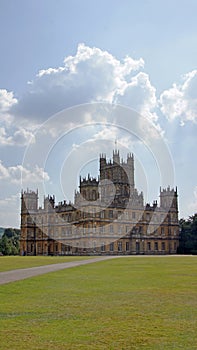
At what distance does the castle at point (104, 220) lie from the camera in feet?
262

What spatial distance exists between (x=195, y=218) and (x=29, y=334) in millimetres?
77265

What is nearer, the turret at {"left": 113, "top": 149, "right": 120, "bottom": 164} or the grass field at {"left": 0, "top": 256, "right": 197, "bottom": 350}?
the grass field at {"left": 0, "top": 256, "right": 197, "bottom": 350}

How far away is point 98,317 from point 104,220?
70.0 metres

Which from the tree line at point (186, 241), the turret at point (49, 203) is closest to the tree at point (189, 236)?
the tree line at point (186, 241)

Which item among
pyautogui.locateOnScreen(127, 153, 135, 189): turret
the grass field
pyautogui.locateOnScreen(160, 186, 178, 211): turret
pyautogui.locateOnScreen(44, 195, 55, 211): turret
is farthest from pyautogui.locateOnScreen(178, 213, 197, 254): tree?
the grass field

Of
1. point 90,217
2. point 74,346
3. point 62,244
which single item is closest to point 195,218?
point 90,217

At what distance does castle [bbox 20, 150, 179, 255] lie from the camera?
79.8 metres

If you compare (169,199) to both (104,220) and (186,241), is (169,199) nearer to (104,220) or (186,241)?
(186,241)

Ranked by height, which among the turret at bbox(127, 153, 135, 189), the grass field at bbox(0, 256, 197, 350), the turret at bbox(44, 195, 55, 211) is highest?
the turret at bbox(127, 153, 135, 189)

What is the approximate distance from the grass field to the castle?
6287 cm

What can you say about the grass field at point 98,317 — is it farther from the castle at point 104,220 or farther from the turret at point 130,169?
the turret at point 130,169

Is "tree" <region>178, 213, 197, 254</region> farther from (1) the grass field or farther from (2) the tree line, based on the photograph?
(1) the grass field

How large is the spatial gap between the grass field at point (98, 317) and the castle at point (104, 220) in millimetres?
62872

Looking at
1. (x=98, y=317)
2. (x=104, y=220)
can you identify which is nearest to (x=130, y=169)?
(x=104, y=220)
